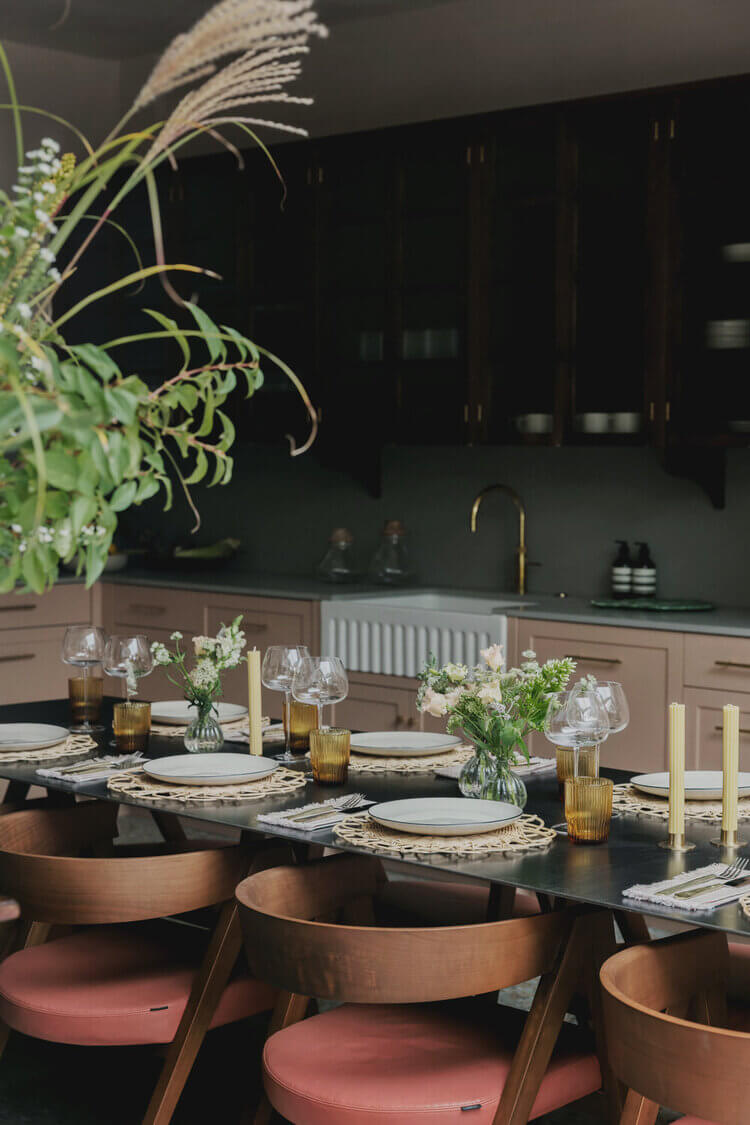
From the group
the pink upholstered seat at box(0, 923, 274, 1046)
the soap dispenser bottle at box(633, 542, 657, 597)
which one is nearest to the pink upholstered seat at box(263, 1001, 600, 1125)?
the pink upholstered seat at box(0, 923, 274, 1046)

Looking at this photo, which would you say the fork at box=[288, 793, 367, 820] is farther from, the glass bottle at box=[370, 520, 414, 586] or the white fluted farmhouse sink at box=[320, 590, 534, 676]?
the glass bottle at box=[370, 520, 414, 586]

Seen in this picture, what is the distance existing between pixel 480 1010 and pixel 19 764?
1.09 m

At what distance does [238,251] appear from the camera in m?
5.56

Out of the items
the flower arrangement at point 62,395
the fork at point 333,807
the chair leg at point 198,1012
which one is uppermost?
the flower arrangement at point 62,395

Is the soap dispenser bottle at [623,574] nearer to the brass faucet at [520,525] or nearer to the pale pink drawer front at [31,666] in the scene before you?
the brass faucet at [520,525]

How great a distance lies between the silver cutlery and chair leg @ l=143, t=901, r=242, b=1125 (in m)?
0.75

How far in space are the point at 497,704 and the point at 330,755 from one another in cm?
37

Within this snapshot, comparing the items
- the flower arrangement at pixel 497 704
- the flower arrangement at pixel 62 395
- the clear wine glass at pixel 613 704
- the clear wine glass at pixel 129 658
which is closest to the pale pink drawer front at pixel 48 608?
the clear wine glass at pixel 129 658

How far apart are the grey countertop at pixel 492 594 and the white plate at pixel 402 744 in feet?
4.45

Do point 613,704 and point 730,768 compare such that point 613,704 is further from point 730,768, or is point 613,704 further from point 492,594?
point 492,594

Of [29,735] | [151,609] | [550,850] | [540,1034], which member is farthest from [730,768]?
[151,609]

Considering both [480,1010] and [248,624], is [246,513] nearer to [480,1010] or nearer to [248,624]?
[248,624]

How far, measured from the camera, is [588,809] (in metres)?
2.22

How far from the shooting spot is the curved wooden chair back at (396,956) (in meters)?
1.90
